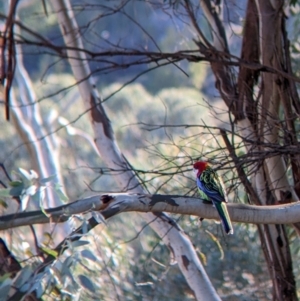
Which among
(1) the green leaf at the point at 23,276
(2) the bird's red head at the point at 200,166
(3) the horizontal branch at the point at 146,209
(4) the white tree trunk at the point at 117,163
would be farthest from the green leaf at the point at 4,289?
(4) the white tree trunk at the point at 117,163

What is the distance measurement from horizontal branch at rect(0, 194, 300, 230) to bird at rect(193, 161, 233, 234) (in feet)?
0.10

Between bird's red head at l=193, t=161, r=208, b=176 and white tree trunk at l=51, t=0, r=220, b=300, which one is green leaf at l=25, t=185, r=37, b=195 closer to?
bird's red head at l=193, t=161, r=208, b=176

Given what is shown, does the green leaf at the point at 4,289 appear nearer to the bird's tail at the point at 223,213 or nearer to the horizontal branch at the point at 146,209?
the horizontal branch at the point at 146,209

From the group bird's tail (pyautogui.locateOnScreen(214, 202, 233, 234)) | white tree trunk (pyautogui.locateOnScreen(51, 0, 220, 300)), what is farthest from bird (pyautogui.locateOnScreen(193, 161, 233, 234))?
white tree trunk (pyautogui.locateOnScreen(51, 0, 220, 300))

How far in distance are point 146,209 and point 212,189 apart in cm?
60

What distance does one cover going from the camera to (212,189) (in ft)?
10.6

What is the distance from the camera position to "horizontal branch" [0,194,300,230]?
259cm

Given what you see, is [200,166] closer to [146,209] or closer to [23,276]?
[146,209]

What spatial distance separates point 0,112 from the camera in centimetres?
1323

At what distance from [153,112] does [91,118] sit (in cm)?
1300

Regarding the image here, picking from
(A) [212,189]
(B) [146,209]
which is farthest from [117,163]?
(B) [146,209]

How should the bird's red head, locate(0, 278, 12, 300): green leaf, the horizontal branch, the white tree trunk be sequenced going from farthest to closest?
the white tree trunk → the bird's red head → locate(0, 278, 12, 300): green leaf → the horizontal branch

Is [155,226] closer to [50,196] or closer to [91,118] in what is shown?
[91,118]

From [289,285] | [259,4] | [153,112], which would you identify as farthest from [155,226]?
[153,112]
